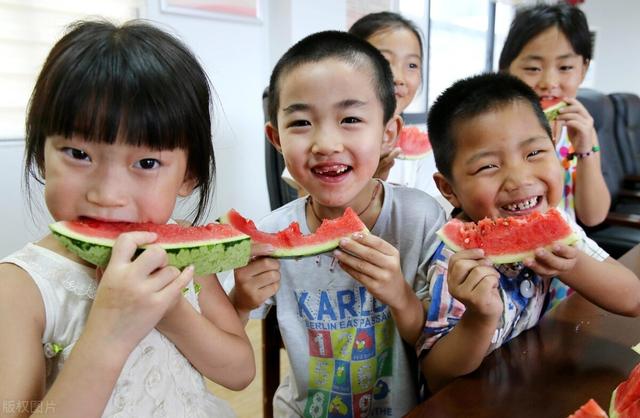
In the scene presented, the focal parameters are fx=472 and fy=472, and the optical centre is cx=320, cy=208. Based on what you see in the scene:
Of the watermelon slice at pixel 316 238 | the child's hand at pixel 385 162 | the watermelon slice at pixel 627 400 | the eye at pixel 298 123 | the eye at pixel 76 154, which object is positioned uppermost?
the eye at pixel 298 123

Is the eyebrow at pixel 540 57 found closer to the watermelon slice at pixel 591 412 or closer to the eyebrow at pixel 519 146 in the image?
the eyebrow at pixel 519 146

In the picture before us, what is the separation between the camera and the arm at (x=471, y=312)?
3.51 ft

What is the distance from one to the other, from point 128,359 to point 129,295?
11.9 inches

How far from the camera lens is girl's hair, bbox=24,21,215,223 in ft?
3.07

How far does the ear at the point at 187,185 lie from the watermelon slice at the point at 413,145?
1.54 metres

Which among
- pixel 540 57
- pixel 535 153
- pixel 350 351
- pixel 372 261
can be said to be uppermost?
pixel 540 57

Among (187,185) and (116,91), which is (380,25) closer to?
(187,185)

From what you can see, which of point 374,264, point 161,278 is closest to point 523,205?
point 374,264

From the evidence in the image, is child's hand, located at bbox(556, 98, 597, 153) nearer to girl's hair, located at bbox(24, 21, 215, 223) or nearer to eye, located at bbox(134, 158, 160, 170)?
girl's hair, located at bbox(24, 21, 215, 223)

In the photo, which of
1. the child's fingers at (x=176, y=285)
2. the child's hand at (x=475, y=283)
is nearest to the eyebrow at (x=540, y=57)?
the child's hand at (x=475, y=283)

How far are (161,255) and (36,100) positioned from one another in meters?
0.46

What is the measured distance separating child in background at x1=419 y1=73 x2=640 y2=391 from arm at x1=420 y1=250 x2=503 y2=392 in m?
0.01

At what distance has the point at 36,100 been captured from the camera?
985 mm

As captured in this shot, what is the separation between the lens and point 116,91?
3.12ft
